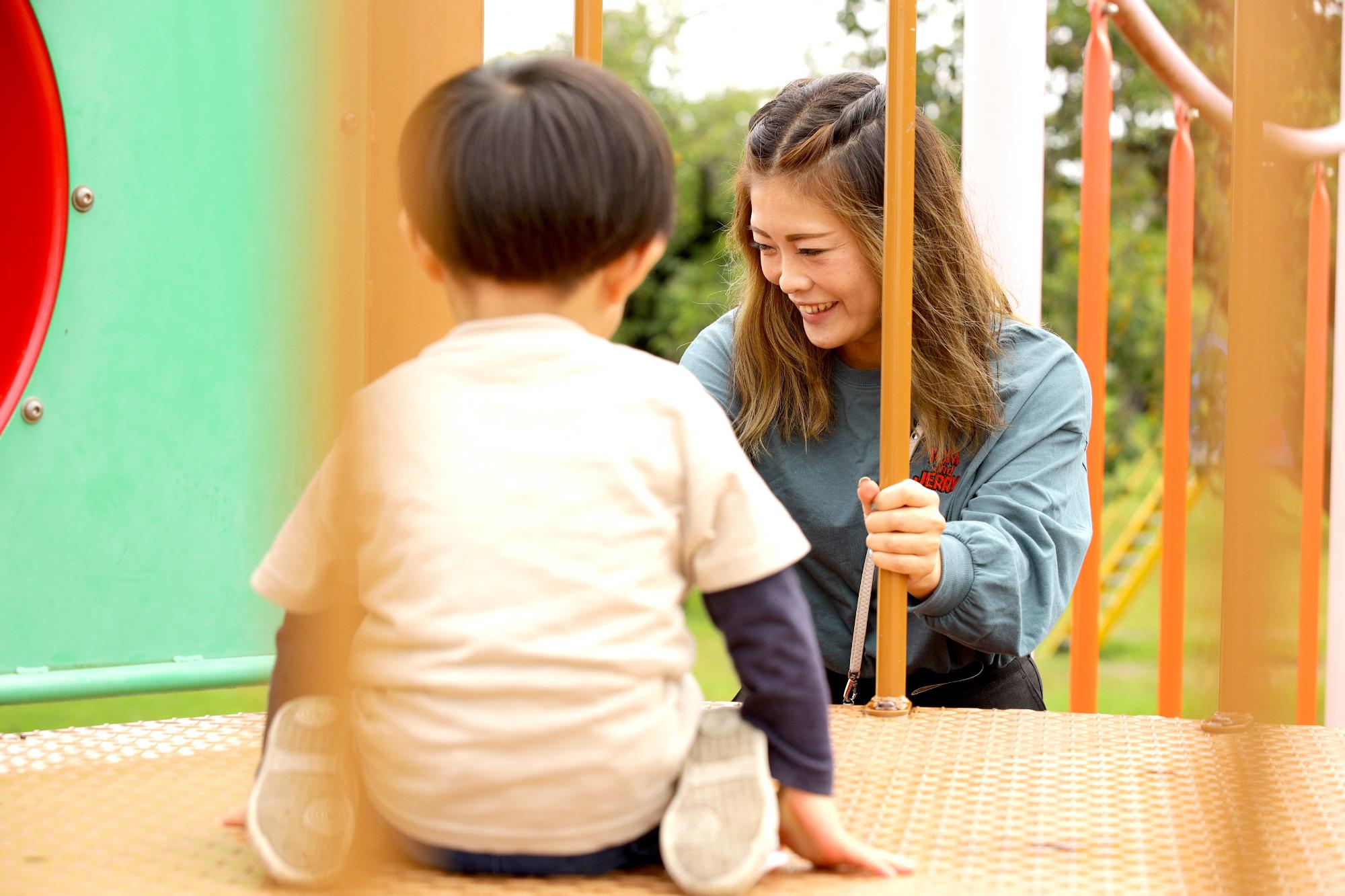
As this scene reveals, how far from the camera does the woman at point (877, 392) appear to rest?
167 centimetres

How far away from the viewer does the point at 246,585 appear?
6.08 ft

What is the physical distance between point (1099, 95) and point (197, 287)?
1.31 meters

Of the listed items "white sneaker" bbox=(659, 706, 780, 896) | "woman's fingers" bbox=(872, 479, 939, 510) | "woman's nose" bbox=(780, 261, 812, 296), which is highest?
"woman's nose" bbox=(780, 261, 812, 296)

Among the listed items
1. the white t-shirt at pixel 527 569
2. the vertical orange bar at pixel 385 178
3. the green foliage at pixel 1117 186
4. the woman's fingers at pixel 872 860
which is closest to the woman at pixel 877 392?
the woman's fingers at pixel 872 860

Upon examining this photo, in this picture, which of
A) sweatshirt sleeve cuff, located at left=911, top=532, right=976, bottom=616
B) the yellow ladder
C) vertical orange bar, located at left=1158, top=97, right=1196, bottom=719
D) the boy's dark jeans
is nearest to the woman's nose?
sweatshirt sleeve cuff, located at left=911, top=532, right=976, bottom=616

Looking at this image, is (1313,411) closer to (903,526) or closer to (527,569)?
(903,526)

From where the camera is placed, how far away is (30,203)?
169 cm

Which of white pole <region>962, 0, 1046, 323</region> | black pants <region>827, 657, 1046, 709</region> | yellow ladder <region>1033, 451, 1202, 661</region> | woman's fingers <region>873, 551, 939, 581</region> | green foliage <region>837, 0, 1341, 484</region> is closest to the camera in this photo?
woman's fingers <region>873, 551, 939, 581</region>

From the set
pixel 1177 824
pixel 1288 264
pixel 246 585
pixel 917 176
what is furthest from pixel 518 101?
pixel 246 585

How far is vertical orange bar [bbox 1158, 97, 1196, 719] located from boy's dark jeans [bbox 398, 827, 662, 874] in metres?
1.44

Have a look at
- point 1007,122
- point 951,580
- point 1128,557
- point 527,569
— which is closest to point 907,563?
point 951,580

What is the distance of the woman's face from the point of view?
1.70 meters

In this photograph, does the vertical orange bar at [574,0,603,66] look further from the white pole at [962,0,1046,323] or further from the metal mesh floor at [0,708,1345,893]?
the white pole at [962,0,1046,323]

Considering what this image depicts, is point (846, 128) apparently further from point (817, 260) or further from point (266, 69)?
point (266, 69)
